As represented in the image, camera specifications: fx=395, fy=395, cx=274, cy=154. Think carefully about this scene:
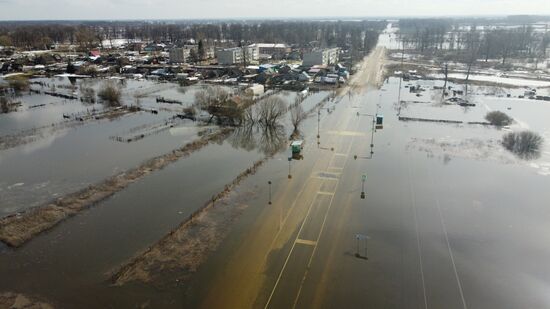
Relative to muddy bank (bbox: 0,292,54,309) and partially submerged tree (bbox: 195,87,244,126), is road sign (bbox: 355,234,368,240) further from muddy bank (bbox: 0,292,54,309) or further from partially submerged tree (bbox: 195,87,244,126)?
partially submerged tree (bbox: 195,87,244,126)

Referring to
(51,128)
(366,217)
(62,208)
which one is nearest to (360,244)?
(366,217)

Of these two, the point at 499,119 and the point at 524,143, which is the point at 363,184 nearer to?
the point at 524,143

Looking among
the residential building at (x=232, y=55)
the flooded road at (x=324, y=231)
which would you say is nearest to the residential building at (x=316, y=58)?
the residential building at (x=232, y=55)

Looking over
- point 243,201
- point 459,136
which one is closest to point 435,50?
point 459,136

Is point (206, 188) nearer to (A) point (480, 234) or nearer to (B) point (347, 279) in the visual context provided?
(B) point (347, 279)

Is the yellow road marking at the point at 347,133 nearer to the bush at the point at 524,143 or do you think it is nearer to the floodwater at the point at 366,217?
the floodwater at the point at 366,217

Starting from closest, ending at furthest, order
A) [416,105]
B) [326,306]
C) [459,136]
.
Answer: [326,306], [459,136], [416,105]
